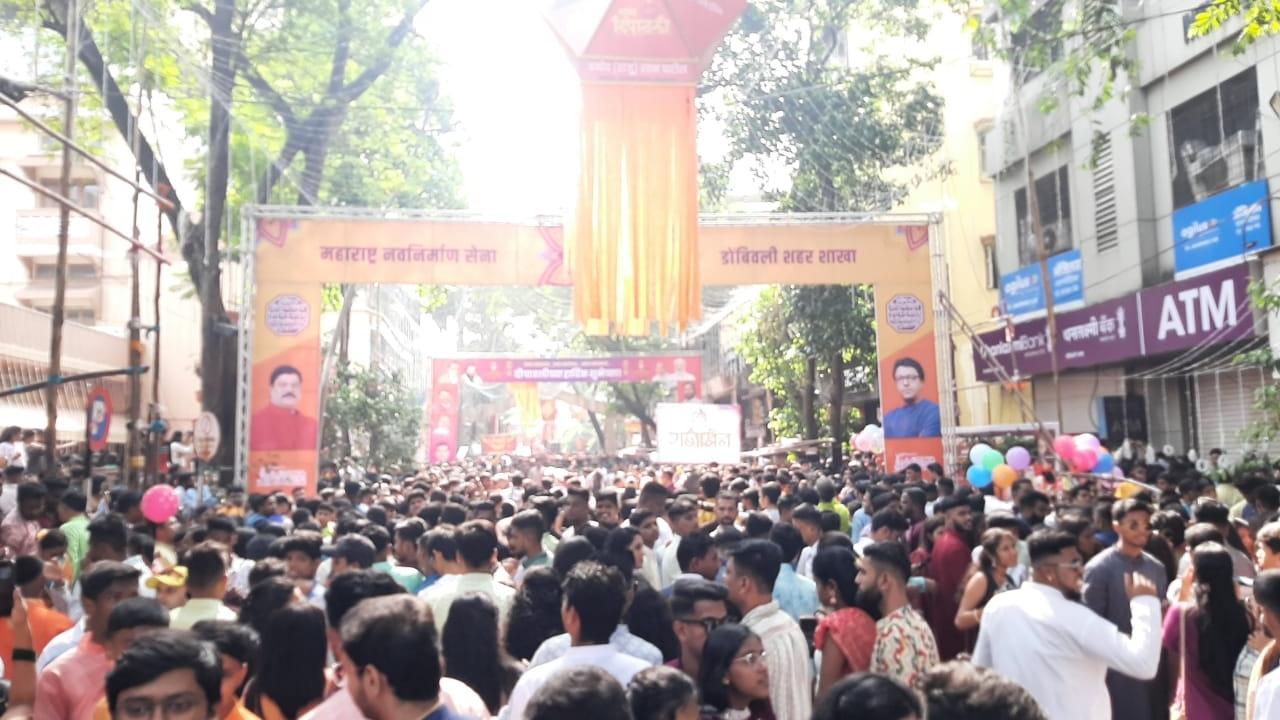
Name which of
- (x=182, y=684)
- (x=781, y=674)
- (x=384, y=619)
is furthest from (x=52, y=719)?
(x=781, y=674)

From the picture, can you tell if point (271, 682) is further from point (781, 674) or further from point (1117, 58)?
point (1117, 58)

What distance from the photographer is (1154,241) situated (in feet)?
51.8

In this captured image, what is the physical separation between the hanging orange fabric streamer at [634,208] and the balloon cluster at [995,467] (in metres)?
3.27

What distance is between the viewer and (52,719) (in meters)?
3.52

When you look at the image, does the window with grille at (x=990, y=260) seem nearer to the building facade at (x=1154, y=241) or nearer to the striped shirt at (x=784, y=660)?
the building facade at (x=1154, y=241)

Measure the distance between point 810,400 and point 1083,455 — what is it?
12250mm

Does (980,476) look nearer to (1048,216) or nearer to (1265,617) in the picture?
(1265,617)

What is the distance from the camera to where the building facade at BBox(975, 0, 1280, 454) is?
13.5 m

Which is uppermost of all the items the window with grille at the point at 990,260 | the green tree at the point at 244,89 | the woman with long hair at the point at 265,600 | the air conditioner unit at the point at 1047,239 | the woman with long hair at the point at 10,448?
the green tree at the point at 244,89

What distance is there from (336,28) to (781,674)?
14.0 metres

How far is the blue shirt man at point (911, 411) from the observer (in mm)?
15180

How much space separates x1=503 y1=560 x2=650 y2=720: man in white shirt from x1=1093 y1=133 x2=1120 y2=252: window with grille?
14.5m

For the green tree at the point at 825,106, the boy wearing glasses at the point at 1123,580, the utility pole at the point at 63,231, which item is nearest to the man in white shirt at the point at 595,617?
the boy wearing glasses at the point at 1123,580

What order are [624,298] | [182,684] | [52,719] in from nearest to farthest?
[182,684]
[52,719]
[624,298]
